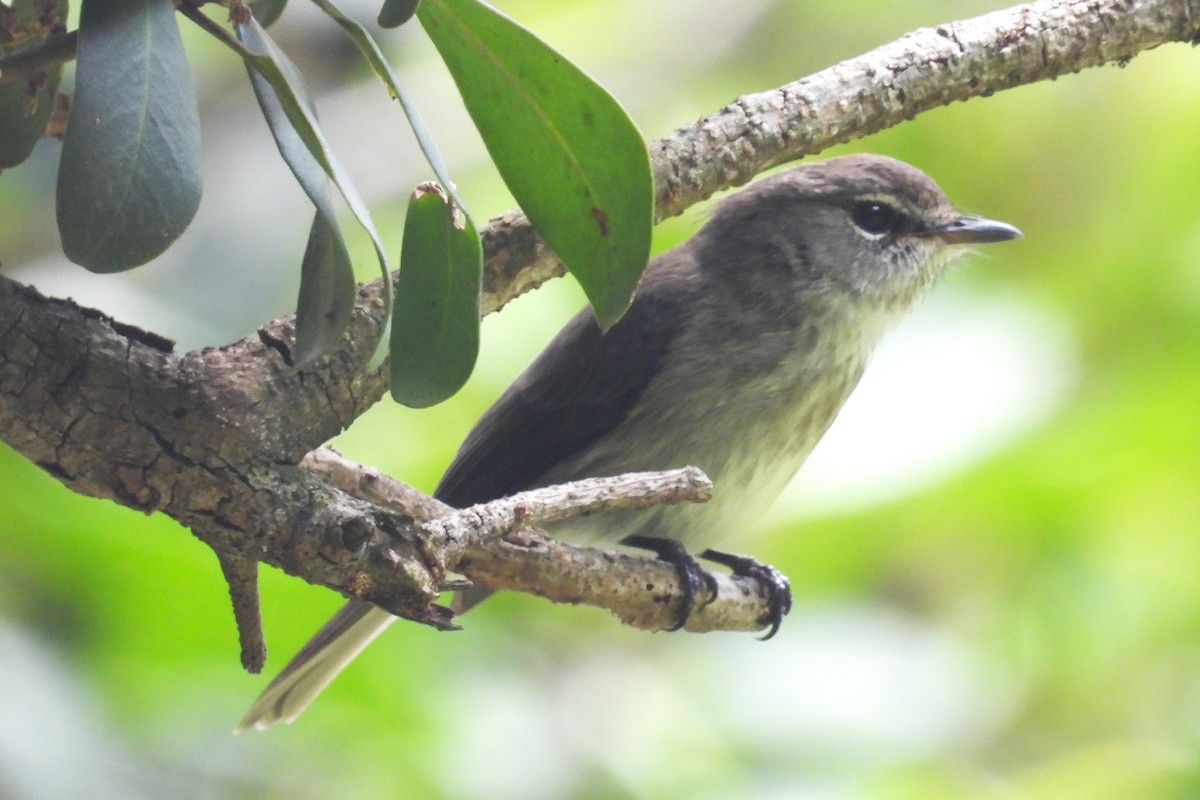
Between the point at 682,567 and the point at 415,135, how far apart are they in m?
1.54

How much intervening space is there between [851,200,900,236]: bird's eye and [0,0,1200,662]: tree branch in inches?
53.7

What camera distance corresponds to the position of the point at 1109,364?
14.4 ft

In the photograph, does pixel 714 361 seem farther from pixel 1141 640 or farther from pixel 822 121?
pixel 1141 640

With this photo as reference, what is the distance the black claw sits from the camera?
351cm

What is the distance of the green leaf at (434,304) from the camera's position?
1.60 metres

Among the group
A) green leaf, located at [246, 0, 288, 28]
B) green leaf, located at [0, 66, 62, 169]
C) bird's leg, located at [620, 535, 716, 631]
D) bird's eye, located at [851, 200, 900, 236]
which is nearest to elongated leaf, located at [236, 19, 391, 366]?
green leaf, located at [246, 0, 288, 28]

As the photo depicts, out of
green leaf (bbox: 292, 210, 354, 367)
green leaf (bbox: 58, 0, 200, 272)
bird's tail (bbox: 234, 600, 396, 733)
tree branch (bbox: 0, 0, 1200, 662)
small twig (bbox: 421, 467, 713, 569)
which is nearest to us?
→ green leaf (bbox: 58, 0, 200, 272)

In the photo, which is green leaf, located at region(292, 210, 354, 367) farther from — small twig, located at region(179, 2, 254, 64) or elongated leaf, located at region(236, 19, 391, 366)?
small twig, located at region(179, 2, 254, 64)

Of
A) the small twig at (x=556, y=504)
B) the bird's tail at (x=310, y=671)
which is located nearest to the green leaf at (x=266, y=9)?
the small twig at (x=556, y=504)

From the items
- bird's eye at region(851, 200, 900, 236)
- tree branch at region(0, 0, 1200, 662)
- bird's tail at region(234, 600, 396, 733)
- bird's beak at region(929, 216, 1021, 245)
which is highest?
bird's beak at region(929, 216, 1021, 245)

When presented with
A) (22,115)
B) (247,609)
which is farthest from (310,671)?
(22,115)

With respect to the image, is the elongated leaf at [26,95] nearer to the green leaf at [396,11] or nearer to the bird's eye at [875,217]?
the green leaf at [396,11]

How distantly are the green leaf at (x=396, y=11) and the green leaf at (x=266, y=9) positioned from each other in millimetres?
382

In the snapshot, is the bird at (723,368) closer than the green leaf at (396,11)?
No
